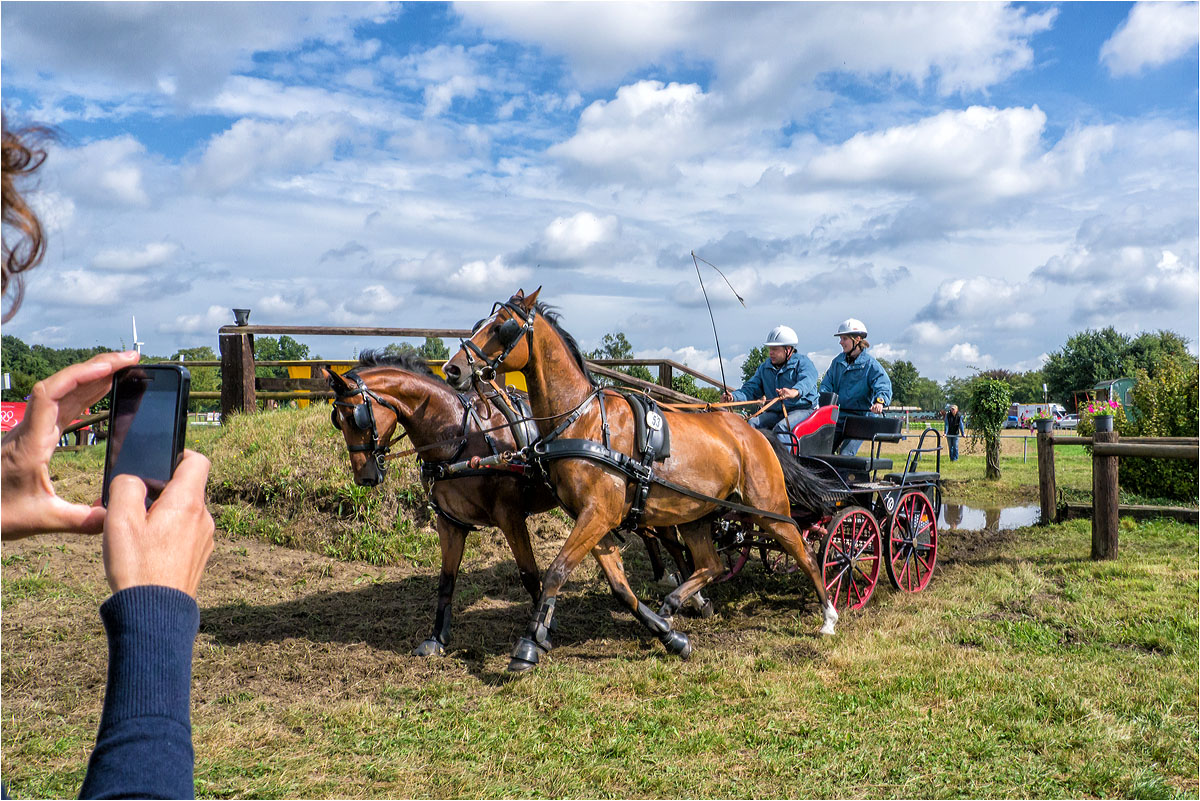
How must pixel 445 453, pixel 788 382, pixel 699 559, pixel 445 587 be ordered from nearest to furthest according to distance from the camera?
pixel 445 587
pixel 445 453
pixel 699 559
pixel 788 382

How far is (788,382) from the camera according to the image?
337 inches

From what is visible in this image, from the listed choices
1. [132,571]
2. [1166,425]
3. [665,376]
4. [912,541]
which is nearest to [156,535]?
[132,571]

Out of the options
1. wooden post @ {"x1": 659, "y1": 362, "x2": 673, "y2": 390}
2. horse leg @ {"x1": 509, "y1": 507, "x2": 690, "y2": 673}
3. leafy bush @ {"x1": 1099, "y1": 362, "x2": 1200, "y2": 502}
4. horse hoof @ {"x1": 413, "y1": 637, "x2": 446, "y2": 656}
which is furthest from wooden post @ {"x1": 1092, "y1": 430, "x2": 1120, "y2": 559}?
horse hoof @ {"x1": 413, "y1": 637, "x2": 446, "y2": 656}

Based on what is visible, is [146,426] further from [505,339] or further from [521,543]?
[521,543]

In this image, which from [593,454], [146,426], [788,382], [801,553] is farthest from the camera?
[788,382]

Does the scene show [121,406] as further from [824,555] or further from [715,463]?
Result: [824,555]

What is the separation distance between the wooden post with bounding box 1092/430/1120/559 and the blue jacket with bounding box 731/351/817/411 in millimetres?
3165

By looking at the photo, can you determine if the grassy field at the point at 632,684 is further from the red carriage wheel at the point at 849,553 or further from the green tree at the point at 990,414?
the green tree at the point at 990,414

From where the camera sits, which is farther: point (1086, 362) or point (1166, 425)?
point (1086, 362)

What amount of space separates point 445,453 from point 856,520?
3.60 meters

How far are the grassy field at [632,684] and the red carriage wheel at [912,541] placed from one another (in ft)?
0.74

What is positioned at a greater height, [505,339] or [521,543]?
[505,339]

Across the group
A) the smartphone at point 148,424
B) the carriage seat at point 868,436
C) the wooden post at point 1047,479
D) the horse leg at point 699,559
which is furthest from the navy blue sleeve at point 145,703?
the wooden post at point 1047,479

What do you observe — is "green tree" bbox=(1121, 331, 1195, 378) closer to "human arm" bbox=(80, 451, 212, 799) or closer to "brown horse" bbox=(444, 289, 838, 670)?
"brown horse" bbox=(444, 289, 838, 670)
